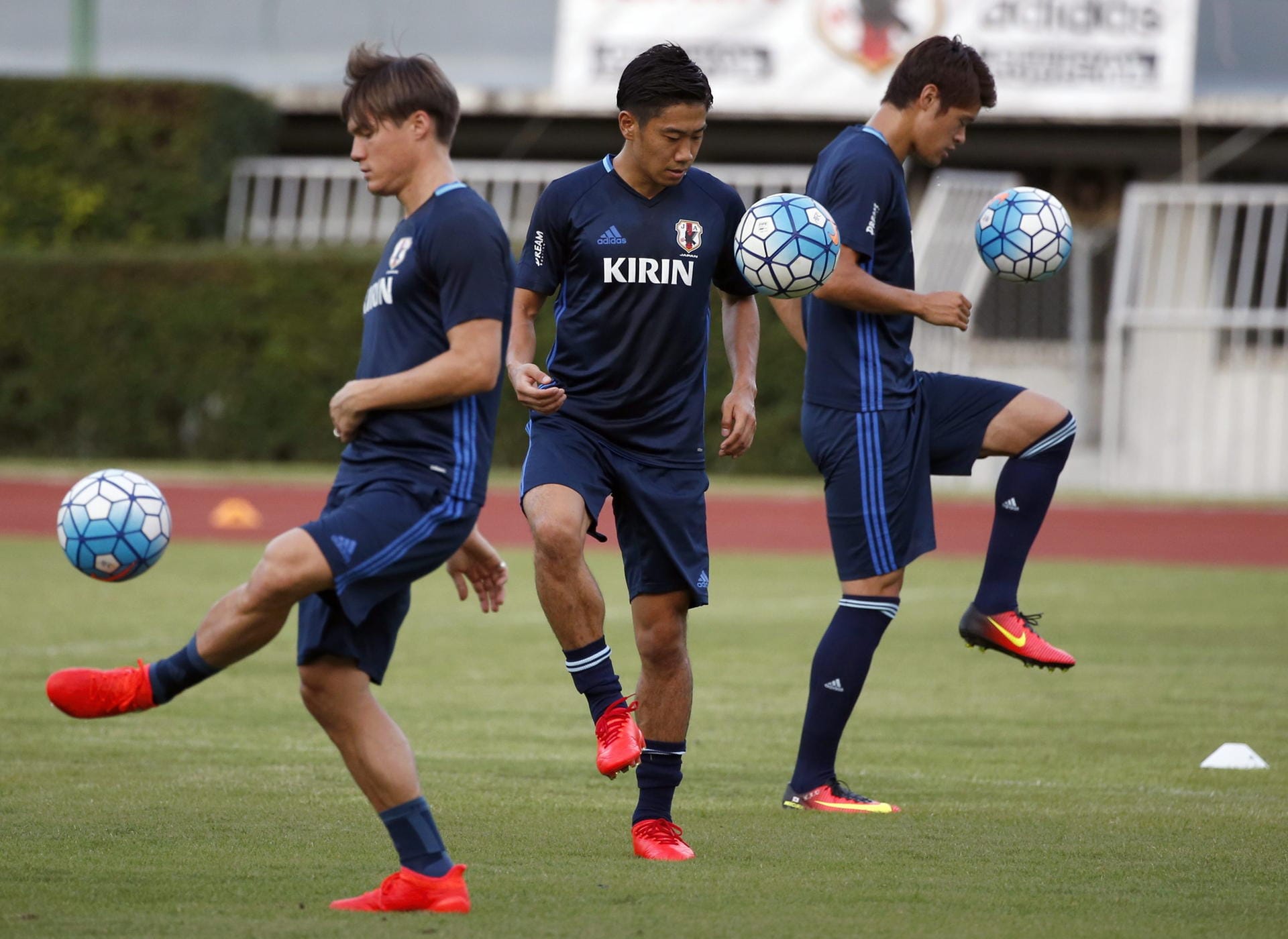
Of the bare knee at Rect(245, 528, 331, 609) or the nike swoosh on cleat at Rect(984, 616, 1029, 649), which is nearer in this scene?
the bare knee at Rect(245, 528, 331, 609)

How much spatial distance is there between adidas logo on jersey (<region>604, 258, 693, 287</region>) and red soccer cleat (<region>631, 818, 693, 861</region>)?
1.62 m

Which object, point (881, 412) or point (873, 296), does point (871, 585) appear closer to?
point (881, 412)

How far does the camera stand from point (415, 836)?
4430mm

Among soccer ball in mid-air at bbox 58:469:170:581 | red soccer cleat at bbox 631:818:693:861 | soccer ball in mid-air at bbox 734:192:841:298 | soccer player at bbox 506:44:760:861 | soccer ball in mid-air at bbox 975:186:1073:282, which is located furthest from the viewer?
soccer ball in mid-air at bbox 975:186:1073:282

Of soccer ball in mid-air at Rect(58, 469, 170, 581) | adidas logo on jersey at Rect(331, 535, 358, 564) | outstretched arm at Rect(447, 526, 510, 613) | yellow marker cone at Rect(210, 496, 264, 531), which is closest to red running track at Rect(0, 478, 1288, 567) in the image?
yellow marker cone at Rect(210, 496, 264, 531)

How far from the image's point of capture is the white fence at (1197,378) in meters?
19.9

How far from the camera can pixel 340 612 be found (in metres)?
4.34

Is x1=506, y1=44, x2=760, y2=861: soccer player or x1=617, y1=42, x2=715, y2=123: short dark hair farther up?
x1=617, y1=42, x2=715, y2=123: short dark hair

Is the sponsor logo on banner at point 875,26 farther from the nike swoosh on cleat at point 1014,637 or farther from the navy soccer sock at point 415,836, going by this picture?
the navy soccer sock at point 415,836

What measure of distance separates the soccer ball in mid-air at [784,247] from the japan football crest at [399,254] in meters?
1.51

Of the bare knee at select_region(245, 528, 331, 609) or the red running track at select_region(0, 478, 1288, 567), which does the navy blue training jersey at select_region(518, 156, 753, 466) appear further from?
the red running track at select_region(0, 478, 1288, 567)

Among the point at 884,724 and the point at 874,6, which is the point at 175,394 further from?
the point at 884,724

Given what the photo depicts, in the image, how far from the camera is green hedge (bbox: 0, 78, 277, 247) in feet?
77.3

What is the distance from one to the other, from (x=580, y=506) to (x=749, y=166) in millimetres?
19018
